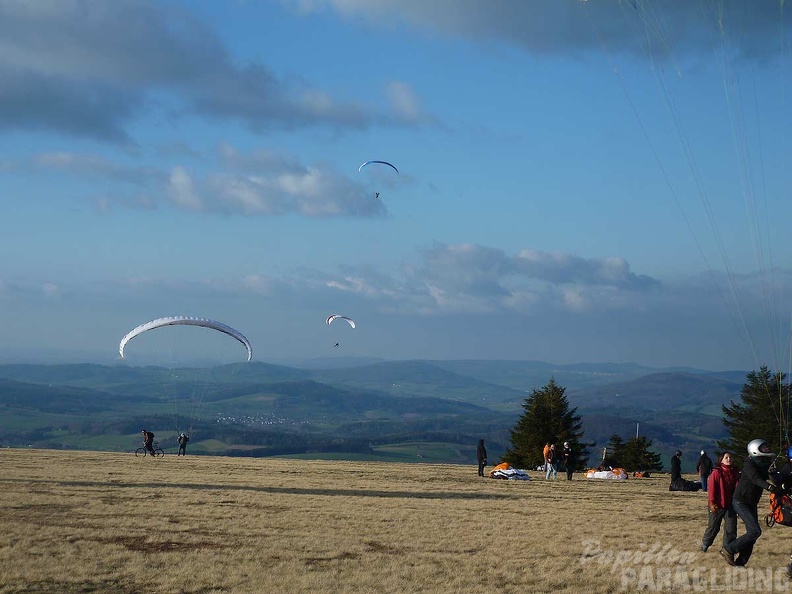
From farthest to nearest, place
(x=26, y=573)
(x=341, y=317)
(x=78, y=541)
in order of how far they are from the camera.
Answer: (x=341, y=317)
(x=78, y=541)
(x=26, y=573)

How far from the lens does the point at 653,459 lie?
7462 centimetres

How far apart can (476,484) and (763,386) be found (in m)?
44.3

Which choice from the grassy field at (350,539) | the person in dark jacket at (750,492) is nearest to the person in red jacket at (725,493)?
the person in dark jacket at (750,492)

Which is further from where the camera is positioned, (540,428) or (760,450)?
(540,428)

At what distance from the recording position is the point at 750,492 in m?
16.1

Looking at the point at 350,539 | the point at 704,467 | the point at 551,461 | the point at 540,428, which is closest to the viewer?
the point at 350,539

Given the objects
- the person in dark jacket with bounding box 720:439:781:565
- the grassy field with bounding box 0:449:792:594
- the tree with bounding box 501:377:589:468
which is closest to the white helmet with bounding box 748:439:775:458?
the person in dark jacket with bounding box 720:439:781:565

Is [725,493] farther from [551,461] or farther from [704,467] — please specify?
[551,461]

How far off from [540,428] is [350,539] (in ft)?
145

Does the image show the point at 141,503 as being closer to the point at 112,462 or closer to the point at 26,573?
the point at 26,573

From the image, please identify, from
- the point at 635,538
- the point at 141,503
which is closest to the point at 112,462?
the point at 141,503

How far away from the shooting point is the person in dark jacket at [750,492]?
1598cm

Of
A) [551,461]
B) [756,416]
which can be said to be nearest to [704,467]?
[551,461]

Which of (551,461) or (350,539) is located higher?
(551,461)
